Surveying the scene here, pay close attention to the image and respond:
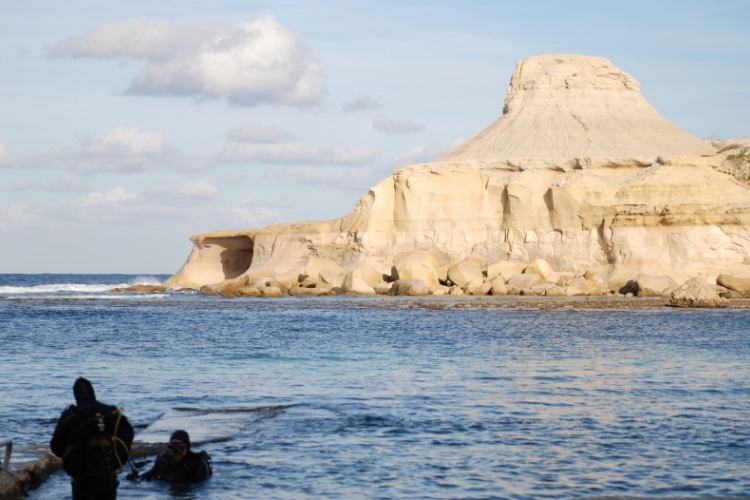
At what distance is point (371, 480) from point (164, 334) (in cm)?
1930

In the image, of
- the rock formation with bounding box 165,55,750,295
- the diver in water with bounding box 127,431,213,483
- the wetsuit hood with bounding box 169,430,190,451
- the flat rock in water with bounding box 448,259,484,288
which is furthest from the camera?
the rock formation with bounding box 165,55,750,295

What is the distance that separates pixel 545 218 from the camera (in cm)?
5759

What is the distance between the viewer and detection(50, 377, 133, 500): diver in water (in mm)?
7141

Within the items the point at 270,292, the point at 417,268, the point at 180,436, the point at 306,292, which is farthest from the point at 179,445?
the point at 306,292

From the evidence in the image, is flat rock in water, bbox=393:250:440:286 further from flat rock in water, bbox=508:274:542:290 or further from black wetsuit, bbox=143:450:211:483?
black wetsuit, bbox=143:450:211:483

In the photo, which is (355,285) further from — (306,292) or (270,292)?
Result: (270,292)

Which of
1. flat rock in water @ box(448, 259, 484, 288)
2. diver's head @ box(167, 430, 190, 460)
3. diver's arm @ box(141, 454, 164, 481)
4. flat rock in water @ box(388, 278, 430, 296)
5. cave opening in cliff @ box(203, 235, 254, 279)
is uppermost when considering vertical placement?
cave opening in cliff @ box(203, 235, 254, 279)

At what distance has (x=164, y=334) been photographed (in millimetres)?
27906

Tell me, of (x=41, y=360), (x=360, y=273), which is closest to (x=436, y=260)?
(x=360, y=273)

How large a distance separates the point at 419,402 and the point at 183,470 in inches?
227

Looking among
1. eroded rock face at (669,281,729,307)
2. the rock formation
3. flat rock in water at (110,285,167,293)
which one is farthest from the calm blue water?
flat rock in water at (110,285,167,293)

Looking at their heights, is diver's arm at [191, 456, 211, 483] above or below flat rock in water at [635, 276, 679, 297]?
below

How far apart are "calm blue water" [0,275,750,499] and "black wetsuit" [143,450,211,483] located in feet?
0.53

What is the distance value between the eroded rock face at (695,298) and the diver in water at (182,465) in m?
34.1
